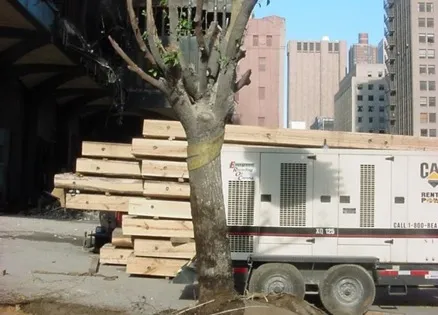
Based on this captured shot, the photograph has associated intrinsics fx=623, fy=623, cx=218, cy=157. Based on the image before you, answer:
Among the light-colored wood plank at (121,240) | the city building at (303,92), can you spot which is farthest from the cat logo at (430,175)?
the city building at (303,92)

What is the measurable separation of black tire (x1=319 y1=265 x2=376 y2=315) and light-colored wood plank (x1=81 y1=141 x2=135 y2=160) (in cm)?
489

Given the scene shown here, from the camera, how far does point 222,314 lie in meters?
6.56

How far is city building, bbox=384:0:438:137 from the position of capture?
117188 mm

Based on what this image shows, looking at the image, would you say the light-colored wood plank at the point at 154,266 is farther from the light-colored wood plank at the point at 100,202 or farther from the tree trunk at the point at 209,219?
the tree trunk at the point at 209,219

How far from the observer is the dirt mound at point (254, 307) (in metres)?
6.66

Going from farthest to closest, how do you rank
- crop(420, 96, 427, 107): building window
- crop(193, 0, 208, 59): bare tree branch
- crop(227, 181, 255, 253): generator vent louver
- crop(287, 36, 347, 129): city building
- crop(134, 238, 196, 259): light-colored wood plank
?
1. crop(287, 36, 347, 129): city building
2. crop(420, 96, 427, 107): building window
3. crop(134, 238, 196, 259): light-colored wood plank
4. crop(227, 181, 255, 253): generator vent louver
5. crop(193, 0, 208, 59): bare tree branch

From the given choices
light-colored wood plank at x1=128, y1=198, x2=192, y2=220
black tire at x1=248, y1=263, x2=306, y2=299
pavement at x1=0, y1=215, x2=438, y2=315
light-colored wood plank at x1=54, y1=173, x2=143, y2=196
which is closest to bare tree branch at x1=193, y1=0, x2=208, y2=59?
black tire at x1=248, y1=263, x2=306, y2=299

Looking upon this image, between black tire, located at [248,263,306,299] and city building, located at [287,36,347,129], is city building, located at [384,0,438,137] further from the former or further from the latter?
black tire, located at [248,263,306,299]

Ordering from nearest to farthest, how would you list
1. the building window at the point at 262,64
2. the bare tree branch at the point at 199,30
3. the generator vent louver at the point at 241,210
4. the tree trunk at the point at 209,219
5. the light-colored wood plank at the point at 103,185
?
the bare tree branch at the point at 199,30 < the tree trunk at the point at 209,219 < the generator vent louver at the point at 241,210 < the light-colored wood plank at the point at 103,185 < the building window at the point at 262,64

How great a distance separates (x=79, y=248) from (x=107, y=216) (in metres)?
1.46

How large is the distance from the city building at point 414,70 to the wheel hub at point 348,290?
11048cm

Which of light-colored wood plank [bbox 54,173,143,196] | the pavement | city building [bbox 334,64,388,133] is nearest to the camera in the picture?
the pavement

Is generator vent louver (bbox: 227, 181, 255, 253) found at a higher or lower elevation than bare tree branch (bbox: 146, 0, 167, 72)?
lower

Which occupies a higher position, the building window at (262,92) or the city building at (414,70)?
the city building at (414,70)
